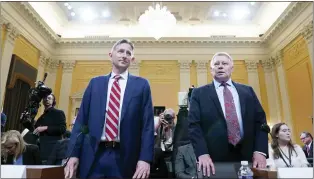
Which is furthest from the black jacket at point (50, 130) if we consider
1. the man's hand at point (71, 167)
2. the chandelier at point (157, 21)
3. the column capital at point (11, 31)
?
the column capital at point (11, 31)

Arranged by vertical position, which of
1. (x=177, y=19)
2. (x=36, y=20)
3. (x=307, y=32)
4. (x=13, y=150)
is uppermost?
(x=177, y=19)

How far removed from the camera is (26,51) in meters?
10.6

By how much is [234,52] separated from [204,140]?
11346 mm

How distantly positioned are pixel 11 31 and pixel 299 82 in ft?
35.9

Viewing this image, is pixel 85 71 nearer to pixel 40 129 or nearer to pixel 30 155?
pixel 40 129

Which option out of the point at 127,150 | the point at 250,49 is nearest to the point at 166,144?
the point at 127,150

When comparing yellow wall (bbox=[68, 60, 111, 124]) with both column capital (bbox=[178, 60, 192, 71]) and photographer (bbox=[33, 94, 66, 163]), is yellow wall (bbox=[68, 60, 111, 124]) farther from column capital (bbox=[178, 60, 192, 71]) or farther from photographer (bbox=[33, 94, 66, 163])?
photographer (bbox=[33, 94, 66, 163])

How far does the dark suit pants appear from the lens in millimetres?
1664

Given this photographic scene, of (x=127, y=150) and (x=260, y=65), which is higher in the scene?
(x=260, y=65)

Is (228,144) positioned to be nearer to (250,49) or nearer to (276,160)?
(276,160)

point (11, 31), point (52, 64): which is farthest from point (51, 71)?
point (11, 31)

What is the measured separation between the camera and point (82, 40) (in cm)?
1250

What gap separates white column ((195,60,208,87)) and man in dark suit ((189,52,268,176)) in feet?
33.8

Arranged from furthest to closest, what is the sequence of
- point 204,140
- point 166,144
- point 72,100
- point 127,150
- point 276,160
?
point 72,100 → point 166,144 → point 276,160 → point 204,140 → point 127,150
